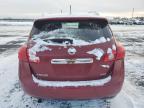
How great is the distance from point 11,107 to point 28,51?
1232mm

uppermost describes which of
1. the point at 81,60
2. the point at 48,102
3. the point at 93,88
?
the point at 81,60

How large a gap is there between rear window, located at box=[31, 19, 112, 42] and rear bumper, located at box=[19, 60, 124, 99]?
22.7 inches

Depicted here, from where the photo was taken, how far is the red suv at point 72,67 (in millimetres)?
4367

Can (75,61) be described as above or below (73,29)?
below

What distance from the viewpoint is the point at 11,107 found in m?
5.21

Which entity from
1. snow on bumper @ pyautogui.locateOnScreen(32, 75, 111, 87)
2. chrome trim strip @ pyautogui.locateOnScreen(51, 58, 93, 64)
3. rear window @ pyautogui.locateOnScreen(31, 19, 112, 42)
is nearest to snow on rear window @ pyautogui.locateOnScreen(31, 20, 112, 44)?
rear window @ pyautogui.locateOnScreen(31, 19, 112, 42)

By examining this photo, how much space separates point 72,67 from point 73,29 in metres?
0.75

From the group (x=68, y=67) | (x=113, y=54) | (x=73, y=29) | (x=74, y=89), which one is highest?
(x=73, y=29)

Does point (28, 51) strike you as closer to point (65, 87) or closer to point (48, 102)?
point (65, 87)

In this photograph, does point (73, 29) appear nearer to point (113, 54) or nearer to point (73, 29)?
point (73, 29)

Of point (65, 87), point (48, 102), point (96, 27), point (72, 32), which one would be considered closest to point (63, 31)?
point (72, 32)

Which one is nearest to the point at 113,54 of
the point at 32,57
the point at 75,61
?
the point at 75,61

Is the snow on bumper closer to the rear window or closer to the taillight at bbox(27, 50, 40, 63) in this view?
the taillight at bbox(27, 50, 40, 63)

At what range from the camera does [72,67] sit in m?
4.39
